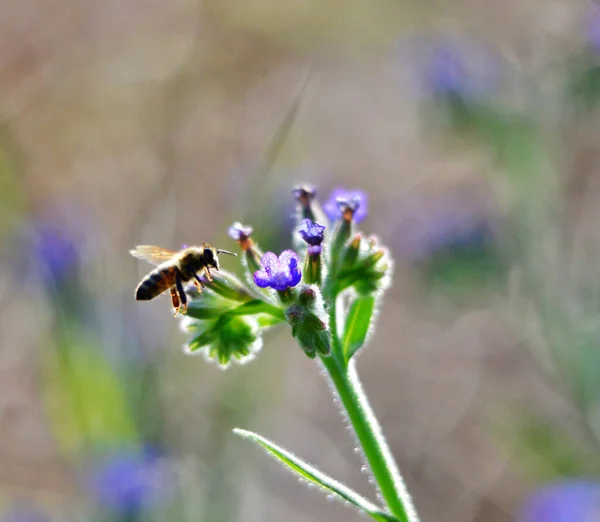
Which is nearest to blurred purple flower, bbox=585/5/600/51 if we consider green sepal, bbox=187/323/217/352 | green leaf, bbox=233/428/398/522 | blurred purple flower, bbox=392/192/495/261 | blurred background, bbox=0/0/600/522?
blurred background, bbox=0/0/600/522

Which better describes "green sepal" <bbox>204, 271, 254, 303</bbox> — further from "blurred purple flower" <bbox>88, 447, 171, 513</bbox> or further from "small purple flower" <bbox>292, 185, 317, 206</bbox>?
"blurred purple flower" <bbox>88, 447, 171, 513</bbox>

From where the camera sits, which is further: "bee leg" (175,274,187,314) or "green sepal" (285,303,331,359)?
"bee leg" (175,274,187,314)

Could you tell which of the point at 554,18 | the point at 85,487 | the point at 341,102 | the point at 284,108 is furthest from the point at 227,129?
the point at 85,487

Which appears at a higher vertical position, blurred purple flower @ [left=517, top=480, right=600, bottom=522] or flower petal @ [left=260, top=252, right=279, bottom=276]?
blurred purple flower @ [left=517, top=480, right=600, bottom=522]

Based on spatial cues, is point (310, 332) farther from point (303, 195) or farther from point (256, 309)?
point (303, 195)

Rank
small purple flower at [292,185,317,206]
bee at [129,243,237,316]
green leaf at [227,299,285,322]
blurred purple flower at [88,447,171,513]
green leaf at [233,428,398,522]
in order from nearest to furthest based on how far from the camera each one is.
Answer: green leaf at [233,428,398,522] → green leaf at [227,299,285,322] → bee at [129,243,237,316] → small purple flower at [292,185,317,206] → blurred purple flower at [88,447,171,513]

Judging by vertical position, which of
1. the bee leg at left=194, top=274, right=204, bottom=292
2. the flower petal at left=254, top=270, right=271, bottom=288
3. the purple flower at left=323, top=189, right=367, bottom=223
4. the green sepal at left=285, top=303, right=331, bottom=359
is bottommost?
the green sepal at left=285, top=303, right=331, bottom=359

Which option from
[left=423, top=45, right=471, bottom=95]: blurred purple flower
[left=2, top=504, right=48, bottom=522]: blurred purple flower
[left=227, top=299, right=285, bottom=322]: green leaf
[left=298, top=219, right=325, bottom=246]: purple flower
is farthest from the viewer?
[left=423, top=45, right=471, bottom=95]: blurred purple flower
